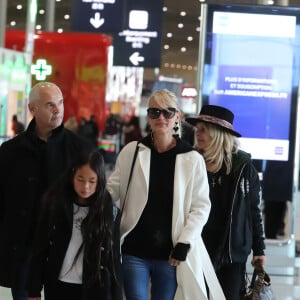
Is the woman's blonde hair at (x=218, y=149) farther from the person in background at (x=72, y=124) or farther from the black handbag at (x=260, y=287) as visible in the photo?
the person in background at (x=72, y=124)

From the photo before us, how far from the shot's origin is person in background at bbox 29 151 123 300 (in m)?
3.32

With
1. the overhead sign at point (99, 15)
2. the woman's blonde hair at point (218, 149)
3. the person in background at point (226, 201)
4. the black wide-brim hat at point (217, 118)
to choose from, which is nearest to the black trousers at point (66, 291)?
the person in background at point (226, 201)

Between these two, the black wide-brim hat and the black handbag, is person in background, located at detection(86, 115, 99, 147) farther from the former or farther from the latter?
the black handbag

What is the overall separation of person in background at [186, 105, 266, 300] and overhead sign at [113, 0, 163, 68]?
1201 centimetres

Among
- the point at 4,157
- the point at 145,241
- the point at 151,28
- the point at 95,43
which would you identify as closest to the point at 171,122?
the point at 145,241

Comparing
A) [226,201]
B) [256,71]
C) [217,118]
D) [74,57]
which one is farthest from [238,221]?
[74,57]

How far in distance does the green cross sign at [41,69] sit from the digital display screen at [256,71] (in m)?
9.41

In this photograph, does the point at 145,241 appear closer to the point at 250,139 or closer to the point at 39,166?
the point at 39,166

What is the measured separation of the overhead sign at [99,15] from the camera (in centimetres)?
1522

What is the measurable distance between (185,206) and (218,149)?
499 mm

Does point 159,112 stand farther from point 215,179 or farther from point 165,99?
point 215,179

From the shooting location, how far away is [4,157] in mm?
3855

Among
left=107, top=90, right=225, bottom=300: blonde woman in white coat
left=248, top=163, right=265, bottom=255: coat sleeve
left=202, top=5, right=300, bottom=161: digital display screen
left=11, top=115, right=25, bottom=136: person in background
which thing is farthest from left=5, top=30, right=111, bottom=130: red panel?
left=107, top=90, right=225, bottom=300: blonde woman in white coat

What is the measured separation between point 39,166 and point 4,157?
193mm
